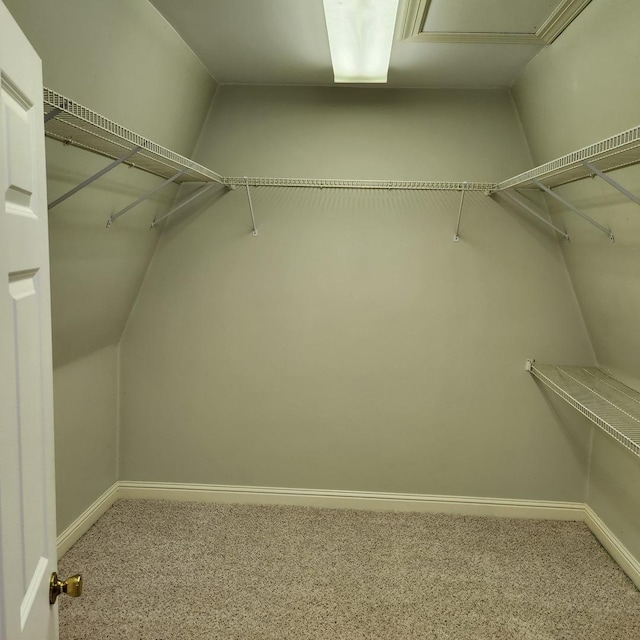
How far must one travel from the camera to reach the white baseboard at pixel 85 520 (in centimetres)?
218

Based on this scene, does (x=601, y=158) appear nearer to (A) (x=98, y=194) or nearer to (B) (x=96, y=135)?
(B) (x=96, y=135)

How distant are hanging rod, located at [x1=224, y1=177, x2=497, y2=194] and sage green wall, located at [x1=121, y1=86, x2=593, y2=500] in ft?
0.33

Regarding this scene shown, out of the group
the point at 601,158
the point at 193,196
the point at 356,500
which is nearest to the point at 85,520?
the point at 356,500

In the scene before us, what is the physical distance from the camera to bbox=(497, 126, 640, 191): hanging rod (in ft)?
3.98

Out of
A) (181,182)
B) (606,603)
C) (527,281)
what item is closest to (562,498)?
(606,603)

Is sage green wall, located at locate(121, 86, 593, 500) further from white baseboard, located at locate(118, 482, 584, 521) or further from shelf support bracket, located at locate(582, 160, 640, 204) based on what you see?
shelf support bracket, located at locate(582, 160, 640, 204)

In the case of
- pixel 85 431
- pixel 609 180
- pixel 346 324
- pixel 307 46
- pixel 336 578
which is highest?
pixel 307 46

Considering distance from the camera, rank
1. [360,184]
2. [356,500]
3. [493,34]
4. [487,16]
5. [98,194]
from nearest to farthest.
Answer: [487,16] < [493,34] < [98,194] < [360,184] < [356,500]

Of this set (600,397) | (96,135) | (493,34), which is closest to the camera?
(96,135)

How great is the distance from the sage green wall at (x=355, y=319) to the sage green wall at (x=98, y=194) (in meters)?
0.18

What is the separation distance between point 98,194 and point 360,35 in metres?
1.07

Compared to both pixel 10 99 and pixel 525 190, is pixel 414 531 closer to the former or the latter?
pixel 525 190

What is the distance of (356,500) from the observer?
268 cm

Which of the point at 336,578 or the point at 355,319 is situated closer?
the point at 336,578
